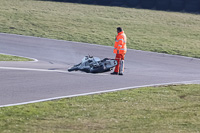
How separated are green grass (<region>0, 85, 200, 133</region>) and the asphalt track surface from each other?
0.85 metres

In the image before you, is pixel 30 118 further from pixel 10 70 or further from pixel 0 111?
pixel 10 70

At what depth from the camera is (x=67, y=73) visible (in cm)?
1577

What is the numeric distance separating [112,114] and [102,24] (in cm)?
2382

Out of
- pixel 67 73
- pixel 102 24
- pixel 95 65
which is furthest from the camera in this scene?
pixel 102 24

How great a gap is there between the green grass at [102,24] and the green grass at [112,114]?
41.5 ft

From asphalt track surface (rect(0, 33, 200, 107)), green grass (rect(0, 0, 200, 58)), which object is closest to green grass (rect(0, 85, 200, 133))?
asphalt track surface (rect(0, 33, 200, 107))

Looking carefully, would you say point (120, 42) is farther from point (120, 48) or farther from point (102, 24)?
point (102, 24)

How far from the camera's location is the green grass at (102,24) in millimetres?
28047

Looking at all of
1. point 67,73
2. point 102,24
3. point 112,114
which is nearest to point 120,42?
point 67,73

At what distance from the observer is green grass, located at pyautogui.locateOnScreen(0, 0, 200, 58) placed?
2805 centimetres

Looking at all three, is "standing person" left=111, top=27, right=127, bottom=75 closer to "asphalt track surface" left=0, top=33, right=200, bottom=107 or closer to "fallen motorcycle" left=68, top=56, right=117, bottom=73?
"fallen motorcycle" left=68, top=56, right=117, bottom=73

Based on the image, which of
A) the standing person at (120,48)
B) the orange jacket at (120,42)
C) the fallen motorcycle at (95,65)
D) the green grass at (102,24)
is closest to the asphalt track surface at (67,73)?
the fallen motorcycle at (95,65)

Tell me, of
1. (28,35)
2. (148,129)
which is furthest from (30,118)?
(28,35)

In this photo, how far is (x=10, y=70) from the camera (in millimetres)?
15367
